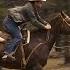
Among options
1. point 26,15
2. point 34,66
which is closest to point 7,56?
point 34,66

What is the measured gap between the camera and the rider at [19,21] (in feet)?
24.3

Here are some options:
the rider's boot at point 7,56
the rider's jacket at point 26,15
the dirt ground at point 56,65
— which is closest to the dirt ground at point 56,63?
the dirt ground at point 56,65

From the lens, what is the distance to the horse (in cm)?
775

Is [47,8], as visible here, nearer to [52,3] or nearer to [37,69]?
[52,3]

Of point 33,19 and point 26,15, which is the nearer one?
point 33,19

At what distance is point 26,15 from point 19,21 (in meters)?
0.21

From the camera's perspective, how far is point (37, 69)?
25.2ft

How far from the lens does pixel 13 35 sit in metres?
7.71

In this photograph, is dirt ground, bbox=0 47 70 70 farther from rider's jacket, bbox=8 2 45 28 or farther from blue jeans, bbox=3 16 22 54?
rider's jacket, bbox=8 2 45 28

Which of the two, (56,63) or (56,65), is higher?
(56,65)

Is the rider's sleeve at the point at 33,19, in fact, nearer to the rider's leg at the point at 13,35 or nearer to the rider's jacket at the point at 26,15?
the rider's jacket at the point at 26,15

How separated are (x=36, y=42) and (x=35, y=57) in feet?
1.19

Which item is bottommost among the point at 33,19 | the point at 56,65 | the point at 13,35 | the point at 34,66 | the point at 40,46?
the point at 56,65

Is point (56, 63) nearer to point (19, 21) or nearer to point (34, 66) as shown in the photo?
point (34, 66)
